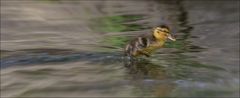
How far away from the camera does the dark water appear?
240 inches

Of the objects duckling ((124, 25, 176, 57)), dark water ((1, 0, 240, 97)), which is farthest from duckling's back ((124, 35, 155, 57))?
dark water ((1, 0, 240, 97))

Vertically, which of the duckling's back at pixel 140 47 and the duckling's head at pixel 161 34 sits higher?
the duckling's head at pixel 161 34

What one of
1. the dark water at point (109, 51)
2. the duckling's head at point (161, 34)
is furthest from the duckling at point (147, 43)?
the dark water at point (109, 51)

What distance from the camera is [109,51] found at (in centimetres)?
759

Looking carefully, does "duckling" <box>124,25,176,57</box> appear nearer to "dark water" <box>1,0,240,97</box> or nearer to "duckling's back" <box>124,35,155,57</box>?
"duckling's back" <box>124,35,155,57</box>

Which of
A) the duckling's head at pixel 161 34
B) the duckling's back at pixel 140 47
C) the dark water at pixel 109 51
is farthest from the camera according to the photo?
the duckling's head at pixel 161 34

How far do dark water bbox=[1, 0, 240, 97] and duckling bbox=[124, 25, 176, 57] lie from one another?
5.7 inches

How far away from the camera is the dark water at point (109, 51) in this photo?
611 centimetres

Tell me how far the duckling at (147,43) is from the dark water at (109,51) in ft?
0.48

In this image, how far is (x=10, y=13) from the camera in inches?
411

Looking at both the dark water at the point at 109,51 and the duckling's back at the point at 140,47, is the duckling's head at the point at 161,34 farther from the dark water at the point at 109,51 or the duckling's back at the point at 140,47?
the dark water at the point at 109,51

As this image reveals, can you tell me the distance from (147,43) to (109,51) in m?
0.86

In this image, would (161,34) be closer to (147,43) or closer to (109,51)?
(147,43)

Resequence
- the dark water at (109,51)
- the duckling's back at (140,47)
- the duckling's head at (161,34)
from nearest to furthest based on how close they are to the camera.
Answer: the dark water at (109,51) → the duckling's back at (140,47) → the duckling's head at (161,34)
